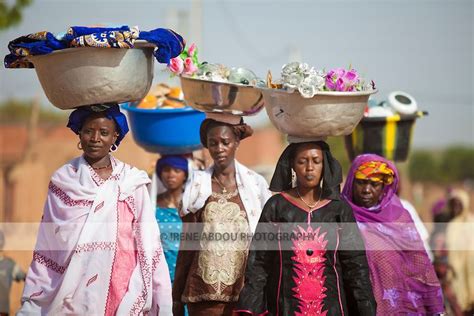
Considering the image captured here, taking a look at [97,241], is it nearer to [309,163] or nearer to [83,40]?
[83,40]

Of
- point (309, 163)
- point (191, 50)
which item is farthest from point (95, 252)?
point (191, 50)

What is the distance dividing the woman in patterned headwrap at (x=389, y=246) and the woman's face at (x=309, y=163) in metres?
1.03

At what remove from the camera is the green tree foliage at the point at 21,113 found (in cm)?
3727

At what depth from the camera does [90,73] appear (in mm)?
5273

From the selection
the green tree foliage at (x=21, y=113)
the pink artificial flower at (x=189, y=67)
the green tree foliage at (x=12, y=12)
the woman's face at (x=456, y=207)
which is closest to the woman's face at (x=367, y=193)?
the pink artificial flower at (x=189, y=67)

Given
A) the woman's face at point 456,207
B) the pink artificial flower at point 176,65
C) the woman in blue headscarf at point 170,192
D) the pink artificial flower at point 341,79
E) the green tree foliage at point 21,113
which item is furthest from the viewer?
the green tree foliage at point 21,113

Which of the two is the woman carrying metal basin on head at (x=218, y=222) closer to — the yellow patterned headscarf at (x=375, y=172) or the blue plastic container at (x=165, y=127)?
the yellow patterned headscarf at (x=375, y=172)

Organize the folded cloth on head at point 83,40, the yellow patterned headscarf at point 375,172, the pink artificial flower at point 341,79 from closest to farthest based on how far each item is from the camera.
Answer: the folded cloth on head at point 83,40, the pink artificial flower at point 341,79, the yellow patterned headscarf at point 375,172

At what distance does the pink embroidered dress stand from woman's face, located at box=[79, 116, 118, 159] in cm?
10

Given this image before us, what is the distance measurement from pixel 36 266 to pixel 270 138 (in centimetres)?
3040

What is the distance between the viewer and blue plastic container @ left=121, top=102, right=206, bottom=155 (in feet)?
25.6

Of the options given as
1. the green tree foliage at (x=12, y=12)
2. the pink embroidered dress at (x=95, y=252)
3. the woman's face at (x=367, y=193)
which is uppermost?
the green tree foliage at (x=12, y=12)

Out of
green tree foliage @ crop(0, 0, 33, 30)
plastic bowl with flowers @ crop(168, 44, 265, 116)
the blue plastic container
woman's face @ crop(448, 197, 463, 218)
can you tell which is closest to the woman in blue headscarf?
the blue plastic container

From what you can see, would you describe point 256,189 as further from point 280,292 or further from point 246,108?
point 280,292
